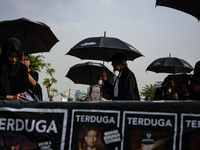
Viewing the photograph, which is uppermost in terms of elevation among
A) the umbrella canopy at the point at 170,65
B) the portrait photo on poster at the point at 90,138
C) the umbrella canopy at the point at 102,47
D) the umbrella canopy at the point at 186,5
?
the umbrella canopy at the point at 186,5

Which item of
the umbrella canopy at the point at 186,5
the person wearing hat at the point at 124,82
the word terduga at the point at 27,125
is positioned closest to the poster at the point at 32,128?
the word terduga at the point at 27,125

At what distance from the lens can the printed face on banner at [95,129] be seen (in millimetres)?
3027

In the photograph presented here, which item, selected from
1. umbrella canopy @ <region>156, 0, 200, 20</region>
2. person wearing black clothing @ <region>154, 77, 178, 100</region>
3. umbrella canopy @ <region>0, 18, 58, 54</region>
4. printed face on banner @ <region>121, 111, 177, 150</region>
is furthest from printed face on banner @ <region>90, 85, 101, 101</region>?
printed face on banner @ <region>121, 111, 177, 150</region>

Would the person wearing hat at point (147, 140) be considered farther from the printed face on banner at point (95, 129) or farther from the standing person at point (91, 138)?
the standing person at point (91, 138)

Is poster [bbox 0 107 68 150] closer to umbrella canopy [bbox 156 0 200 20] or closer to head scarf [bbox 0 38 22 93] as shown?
head scarf [bbox 0 38 22 93]

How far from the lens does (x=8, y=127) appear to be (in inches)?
127

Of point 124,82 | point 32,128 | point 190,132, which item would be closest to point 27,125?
point 32,128

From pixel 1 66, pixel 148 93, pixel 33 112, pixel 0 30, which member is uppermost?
pixel 0 30

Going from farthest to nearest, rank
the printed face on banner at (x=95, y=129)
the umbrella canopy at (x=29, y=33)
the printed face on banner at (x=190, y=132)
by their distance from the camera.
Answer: the umbrella canopy at (x=29, y=33), the printed face on banner at (x=95, y=129), the printed face on banner at (x=190, y=132)

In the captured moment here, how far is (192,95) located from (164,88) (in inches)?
150

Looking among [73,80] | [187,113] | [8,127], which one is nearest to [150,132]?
[187,113]

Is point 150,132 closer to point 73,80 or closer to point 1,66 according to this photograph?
point 1,66

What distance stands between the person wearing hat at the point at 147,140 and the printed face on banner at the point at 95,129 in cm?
28

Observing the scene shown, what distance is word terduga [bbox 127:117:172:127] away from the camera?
288 centimetres
